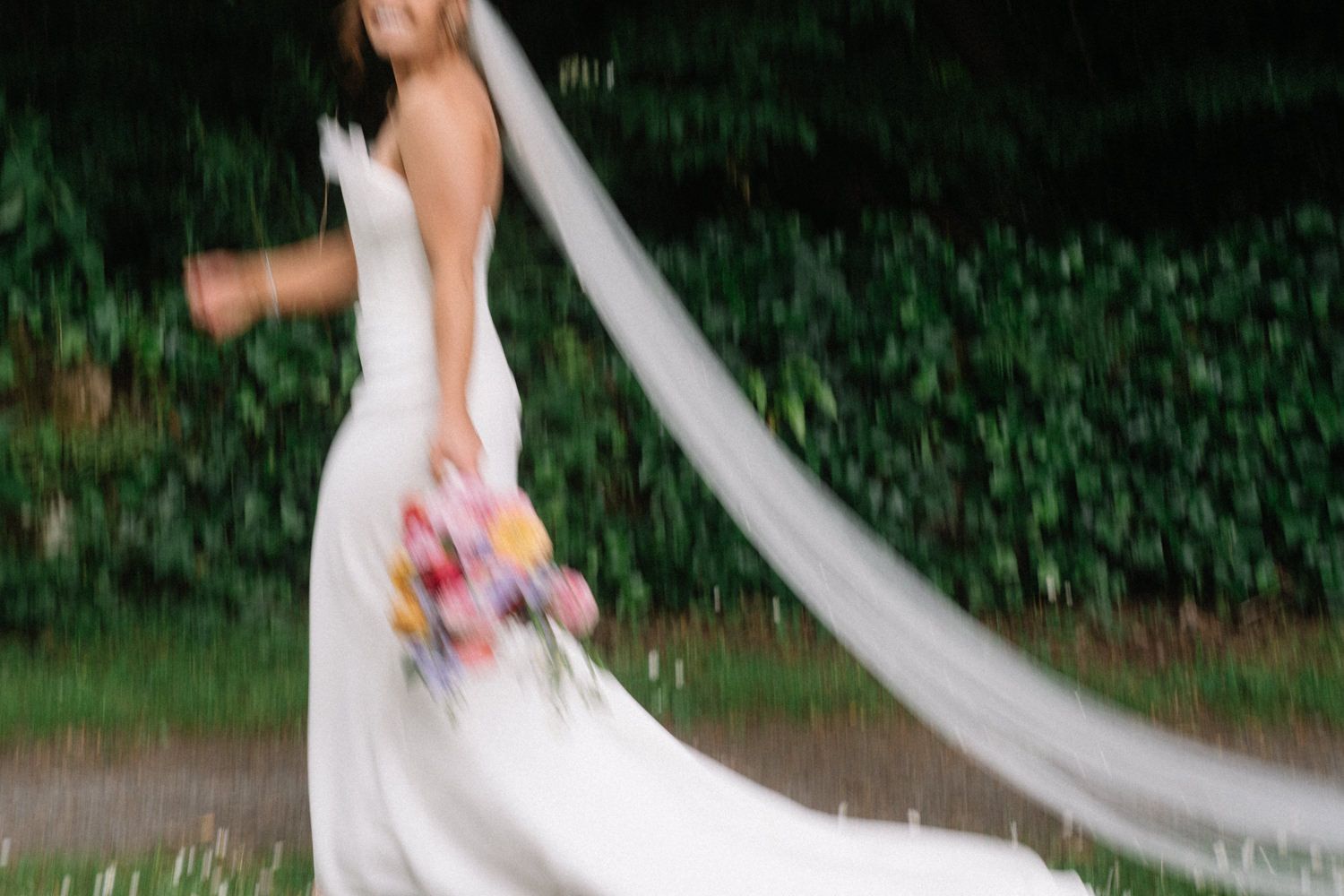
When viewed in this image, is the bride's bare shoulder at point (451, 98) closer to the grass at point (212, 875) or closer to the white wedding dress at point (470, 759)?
the white wedding dress at point (470, 759)

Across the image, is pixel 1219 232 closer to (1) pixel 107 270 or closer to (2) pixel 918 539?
(2) pixel 918 539

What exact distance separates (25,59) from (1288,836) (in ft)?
22.0

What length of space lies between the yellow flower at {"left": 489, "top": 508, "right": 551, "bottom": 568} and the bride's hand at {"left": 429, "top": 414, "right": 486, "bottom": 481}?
0.79 feet

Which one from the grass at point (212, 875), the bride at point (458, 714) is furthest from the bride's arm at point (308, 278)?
the grass at point (212, 875)

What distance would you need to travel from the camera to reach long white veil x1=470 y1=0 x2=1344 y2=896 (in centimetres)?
392

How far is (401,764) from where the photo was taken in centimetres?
359

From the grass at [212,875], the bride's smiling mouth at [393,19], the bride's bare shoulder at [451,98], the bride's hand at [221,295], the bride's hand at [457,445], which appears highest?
the bride's smiling mouth at [393,19]

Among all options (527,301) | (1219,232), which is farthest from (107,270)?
(1219,232)

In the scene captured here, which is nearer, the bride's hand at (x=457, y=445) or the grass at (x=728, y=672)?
the bride's hand at (x=457, y=445)

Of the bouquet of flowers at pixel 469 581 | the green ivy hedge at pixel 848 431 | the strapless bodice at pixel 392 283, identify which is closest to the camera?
the bouquet of flowers at pixel 469 581

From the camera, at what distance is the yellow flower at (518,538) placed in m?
3.22

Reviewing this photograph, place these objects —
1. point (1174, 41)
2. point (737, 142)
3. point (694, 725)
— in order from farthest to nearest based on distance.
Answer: point (1174, 41)
point (737, 142)
point (694, 725)

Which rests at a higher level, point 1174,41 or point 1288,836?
point 1174,41

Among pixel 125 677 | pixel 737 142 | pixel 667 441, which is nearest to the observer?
pixel 125 677
